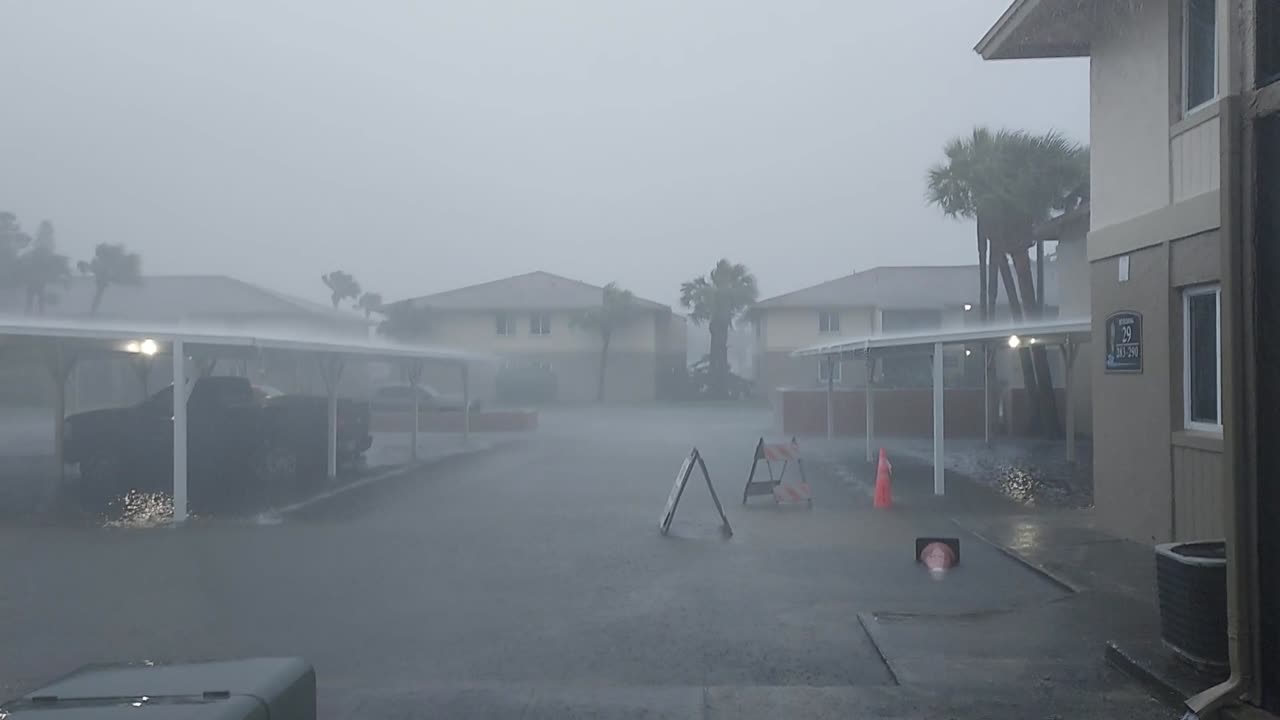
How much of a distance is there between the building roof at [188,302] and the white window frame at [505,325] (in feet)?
25.0

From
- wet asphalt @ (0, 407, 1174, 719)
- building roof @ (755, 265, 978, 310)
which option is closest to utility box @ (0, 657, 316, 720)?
wet asphalt @ (0, 407, 1174, 719)

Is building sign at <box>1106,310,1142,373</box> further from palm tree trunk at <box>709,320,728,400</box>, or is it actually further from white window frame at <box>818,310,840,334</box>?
palm tree trunk at <box>709,320,728,400</box>

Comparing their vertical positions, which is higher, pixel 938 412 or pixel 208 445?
pixel 938 412

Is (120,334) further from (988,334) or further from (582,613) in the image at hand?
(988,334)

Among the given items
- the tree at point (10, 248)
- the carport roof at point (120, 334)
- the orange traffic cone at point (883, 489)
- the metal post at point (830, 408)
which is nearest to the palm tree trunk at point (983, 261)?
the metal post at point (830, 408)

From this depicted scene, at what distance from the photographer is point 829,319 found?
4850 centimetres

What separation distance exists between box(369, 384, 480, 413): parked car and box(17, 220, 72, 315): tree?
993 inches

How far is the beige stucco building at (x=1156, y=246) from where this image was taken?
973cm

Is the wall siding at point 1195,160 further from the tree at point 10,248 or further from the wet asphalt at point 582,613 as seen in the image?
the tree at point 10,248

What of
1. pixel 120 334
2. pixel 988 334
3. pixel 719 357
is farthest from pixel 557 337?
pixel 120 334

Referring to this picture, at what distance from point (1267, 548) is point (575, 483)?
44.1 ft

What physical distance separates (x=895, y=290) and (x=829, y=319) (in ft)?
10.7

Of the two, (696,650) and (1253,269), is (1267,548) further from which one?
(696,650)

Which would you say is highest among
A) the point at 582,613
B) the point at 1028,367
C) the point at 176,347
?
the point at 176,347
